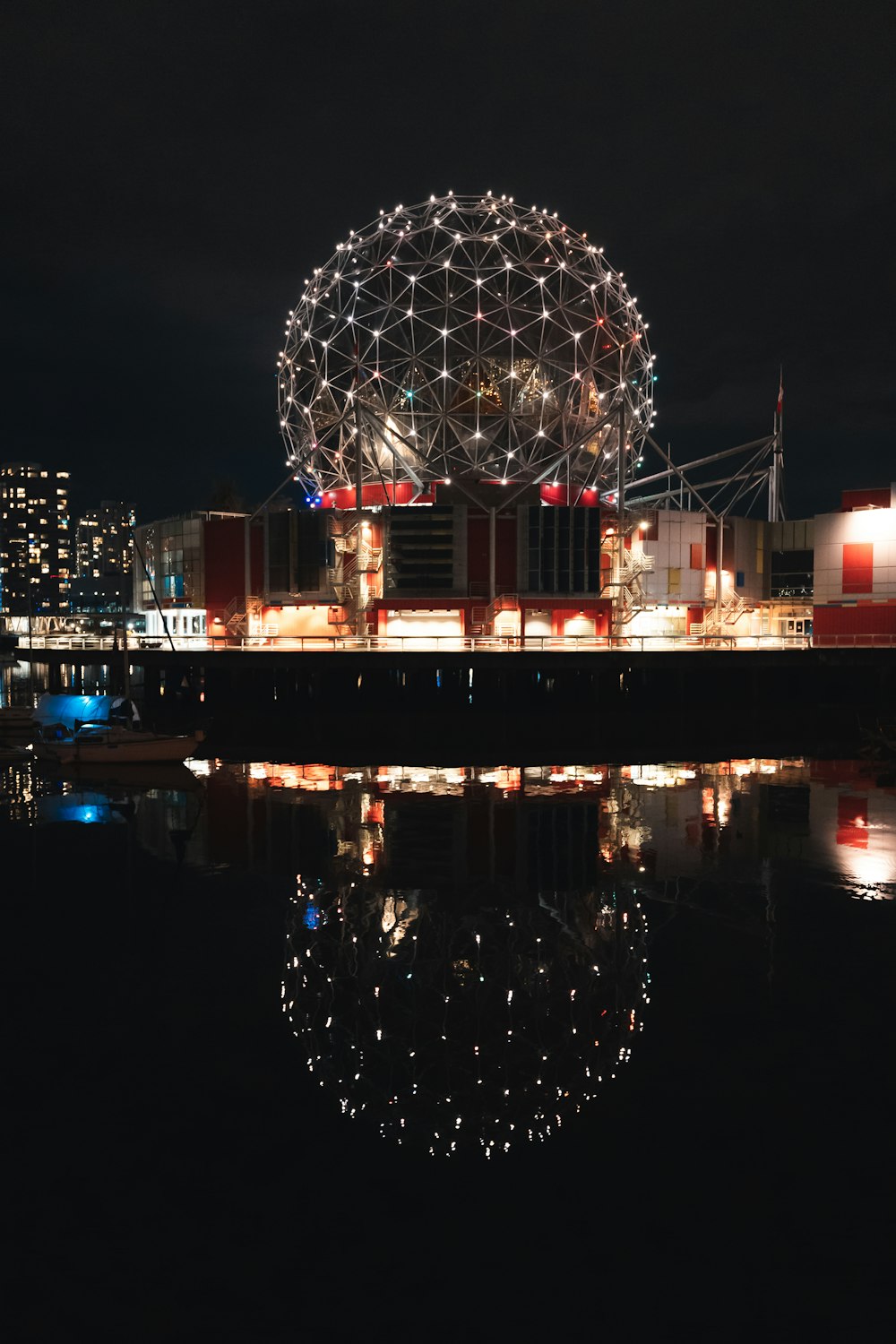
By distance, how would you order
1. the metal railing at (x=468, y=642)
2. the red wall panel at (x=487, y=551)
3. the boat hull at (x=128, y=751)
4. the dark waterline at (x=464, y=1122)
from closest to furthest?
the dark waterline at (x=464, y=1122), the boat hull at (x=128, y=751), the metal railing at (x=468, y=642), the red wall panel at (x=487, y=551)

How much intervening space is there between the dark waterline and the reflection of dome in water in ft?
0.34

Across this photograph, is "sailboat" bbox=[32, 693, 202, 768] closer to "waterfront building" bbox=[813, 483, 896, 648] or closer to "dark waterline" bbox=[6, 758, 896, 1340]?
"dark waterline" bbox=[6, 758, 896, 1340]

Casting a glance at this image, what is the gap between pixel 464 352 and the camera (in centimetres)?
4978

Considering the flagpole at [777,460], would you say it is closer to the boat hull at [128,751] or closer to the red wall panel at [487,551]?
the red wall panel at [487,551]

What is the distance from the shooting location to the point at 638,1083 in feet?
29.8

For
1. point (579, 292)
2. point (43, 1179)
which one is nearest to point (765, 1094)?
point (43, 1179)

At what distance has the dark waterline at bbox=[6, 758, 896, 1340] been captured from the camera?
21.2ft

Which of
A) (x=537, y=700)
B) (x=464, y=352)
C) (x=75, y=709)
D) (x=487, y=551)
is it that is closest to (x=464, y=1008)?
(x=537, y=700)

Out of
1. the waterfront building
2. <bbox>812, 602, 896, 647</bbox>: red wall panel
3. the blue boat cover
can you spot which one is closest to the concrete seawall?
the blue boat cover

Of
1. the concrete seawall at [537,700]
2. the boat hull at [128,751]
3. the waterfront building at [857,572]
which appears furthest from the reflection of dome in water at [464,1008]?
the waterfront building at [857,572]

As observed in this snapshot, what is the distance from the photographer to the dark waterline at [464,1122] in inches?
255

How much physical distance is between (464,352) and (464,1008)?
43548 mm

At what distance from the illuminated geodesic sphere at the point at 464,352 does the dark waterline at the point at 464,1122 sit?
117 ft

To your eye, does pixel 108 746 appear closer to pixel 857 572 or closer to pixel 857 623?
pixel 857 623
